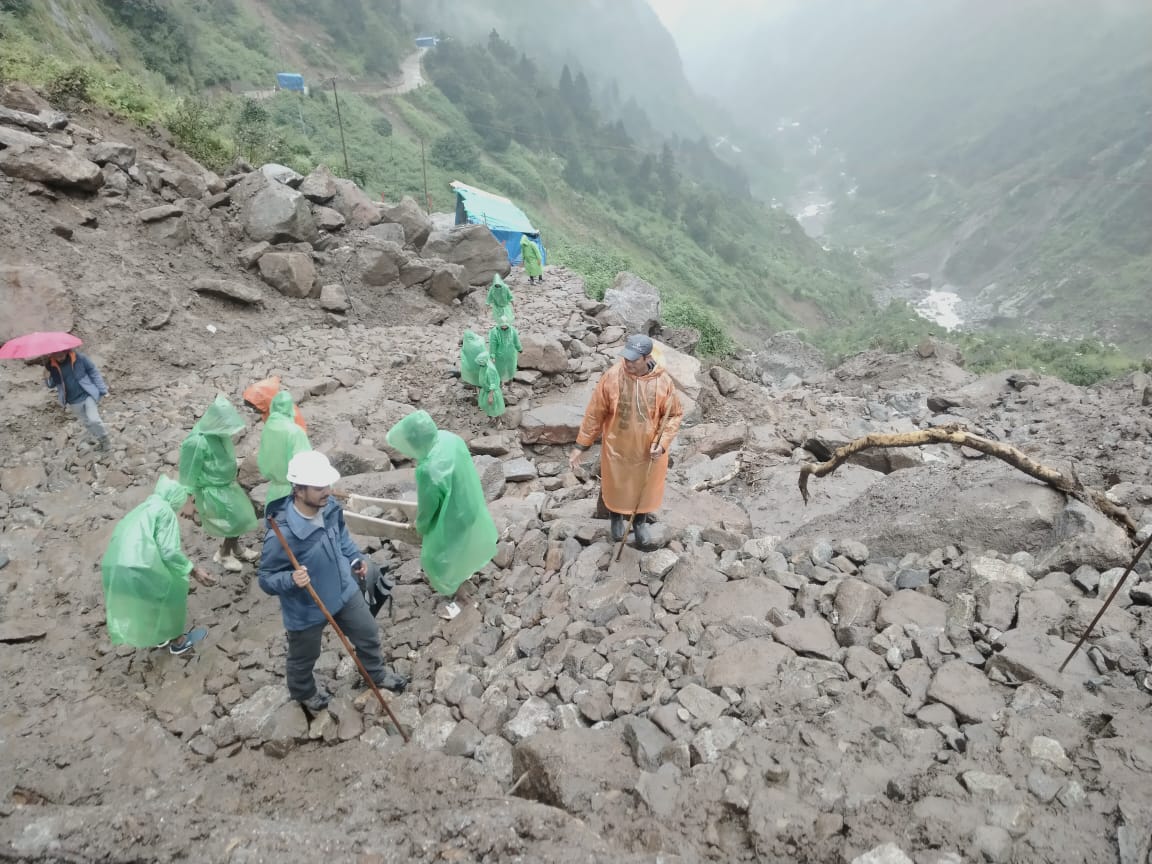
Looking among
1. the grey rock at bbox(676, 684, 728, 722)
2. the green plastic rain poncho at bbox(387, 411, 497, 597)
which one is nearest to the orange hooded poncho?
the green plastic rain poncho at bbox(387, 411, 497, 597)

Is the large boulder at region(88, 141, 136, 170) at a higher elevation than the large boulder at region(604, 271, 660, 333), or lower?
lower

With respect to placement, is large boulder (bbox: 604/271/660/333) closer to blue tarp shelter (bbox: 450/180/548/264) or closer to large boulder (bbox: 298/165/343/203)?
blue tarp shelter (bbox: 450/180/548/264)

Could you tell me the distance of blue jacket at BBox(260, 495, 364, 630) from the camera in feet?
8.85

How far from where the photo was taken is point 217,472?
162 inches

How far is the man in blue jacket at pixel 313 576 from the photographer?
2.67 meters

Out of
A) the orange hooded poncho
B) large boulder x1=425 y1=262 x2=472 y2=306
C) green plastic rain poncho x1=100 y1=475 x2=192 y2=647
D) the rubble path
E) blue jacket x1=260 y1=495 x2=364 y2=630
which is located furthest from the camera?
large boulder x1=425 y1=262 x2=472 y2=306

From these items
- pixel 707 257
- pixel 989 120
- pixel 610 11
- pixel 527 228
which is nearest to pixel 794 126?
pixel 610 11

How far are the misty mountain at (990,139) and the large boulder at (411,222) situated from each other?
36.1 metres

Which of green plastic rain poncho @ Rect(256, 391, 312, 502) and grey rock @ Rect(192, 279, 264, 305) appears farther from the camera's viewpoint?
grey rock @ Rect(192, 279, 264, 305)

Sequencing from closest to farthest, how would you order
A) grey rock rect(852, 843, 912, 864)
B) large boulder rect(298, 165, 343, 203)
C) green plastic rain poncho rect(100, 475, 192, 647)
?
1. grey rock rect(852, 843, 912, 864)
2. green plastic rain poncho rect(100, 475, 192, 647)
3. large boulder rect(298, 165, 343, 203)

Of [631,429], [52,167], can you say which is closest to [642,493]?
[631,429]

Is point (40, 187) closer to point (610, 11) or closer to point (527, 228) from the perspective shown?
point (527, 228)

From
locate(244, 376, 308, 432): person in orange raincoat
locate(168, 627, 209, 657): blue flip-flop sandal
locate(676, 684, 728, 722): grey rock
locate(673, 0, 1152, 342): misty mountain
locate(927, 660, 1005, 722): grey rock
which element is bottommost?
locate(168, 627, 209, 657): blue flip-flop sandal

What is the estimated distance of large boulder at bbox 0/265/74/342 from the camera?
6.34 meters
